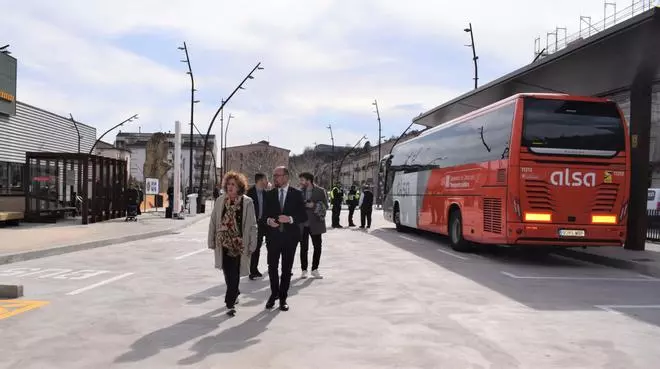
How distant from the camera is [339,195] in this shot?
23750mm

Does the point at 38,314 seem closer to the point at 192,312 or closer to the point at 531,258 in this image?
the point at 192,312

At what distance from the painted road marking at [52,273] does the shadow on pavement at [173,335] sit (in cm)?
402

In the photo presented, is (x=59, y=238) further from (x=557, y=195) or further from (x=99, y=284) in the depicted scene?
(x=557, y=195)

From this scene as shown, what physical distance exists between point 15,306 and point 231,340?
333cm

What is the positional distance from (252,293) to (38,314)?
279 cm

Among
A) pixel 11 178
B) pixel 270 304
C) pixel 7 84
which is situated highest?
pixel 7 84

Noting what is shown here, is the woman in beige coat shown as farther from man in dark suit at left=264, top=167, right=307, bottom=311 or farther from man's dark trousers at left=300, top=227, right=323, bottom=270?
man's dark trousers at left=300, top=227, right=323, bottom=270

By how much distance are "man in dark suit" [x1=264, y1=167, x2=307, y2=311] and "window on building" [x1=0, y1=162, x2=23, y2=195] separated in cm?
→ 1780

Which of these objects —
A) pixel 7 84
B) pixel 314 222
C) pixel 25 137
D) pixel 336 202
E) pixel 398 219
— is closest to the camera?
pixel 314 222

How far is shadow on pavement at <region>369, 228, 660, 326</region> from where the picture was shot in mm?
8164

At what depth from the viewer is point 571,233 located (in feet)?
39.3

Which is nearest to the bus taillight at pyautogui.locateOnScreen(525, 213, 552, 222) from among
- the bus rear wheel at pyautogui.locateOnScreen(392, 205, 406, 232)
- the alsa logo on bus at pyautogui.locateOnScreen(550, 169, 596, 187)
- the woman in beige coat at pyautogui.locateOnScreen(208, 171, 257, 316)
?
the alsa logo on bus at pyautogui.locateOnScreen(550, 169, 596, 187)

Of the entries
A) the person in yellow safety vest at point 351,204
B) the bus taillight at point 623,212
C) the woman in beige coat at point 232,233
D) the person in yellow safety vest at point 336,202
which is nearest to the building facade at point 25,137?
the person in yellow safety vest at point 336,202

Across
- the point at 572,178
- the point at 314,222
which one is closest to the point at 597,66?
the point at 572,178
